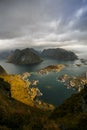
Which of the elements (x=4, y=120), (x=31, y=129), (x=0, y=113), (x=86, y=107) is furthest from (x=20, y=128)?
(x=86, y=107)

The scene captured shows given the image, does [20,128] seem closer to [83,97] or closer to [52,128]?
[52,128]

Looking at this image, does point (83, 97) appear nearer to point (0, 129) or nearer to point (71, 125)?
point (71, 125)

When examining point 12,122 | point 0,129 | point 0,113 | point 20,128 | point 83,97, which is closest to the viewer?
point 0,129

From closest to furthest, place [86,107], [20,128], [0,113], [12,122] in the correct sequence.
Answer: [20,128] < [12,122] < [0,113] < [86,107]

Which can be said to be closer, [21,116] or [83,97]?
[21,116]

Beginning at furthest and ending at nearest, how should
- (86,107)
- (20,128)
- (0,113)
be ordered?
1. (86,107)
2. (0,113)
3. (20,128)

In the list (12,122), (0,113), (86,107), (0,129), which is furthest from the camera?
(86,107)

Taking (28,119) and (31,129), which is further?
(28,119)

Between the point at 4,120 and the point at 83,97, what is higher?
the point at 4,120

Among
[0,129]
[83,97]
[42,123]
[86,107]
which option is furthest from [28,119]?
[83,97]
